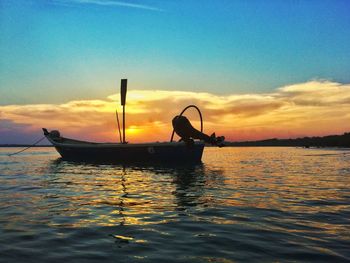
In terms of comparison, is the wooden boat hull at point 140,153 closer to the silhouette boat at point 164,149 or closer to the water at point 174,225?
the silhouette boat at point 164,149

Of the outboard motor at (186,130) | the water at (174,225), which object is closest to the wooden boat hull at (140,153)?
the outboard motor at (186,130)

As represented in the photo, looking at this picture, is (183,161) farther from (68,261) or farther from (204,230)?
(68,261)

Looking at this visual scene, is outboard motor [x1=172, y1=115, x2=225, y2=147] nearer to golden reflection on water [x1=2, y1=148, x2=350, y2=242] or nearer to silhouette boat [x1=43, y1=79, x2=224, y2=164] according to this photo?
silhouette boat [x1=43, y1=79, x2=224, y2=164]

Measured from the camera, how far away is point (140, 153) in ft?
94.0

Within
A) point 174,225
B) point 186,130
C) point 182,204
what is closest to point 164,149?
point 186,130

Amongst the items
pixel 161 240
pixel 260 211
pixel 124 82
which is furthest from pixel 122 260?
pixel 124 82

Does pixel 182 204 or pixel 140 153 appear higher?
pixel 140 153

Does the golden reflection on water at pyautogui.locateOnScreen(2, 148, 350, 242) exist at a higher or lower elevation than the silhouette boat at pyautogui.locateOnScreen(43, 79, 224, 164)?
lower

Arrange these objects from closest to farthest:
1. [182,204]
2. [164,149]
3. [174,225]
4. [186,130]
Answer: [174,225], [182,204], [186,130], [164,149]

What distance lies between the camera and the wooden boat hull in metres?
27.0

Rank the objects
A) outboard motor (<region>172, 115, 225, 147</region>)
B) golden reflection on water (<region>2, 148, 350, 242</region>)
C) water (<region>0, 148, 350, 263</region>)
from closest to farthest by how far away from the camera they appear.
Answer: water (<region>0, 148, 350, 263</region>) < golden reflection on water (<region>2, 148, 350, 242</region>) < outboard motor (<region>172, 115, 225, 147</region>)

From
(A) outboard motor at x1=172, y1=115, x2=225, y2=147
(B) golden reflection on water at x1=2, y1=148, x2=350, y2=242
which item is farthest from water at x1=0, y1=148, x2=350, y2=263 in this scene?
(A) outboard motor at x1=172, y1=115, x2=225, y2=147

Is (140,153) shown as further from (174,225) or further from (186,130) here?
(174,225)

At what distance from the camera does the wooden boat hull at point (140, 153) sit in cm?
2695
